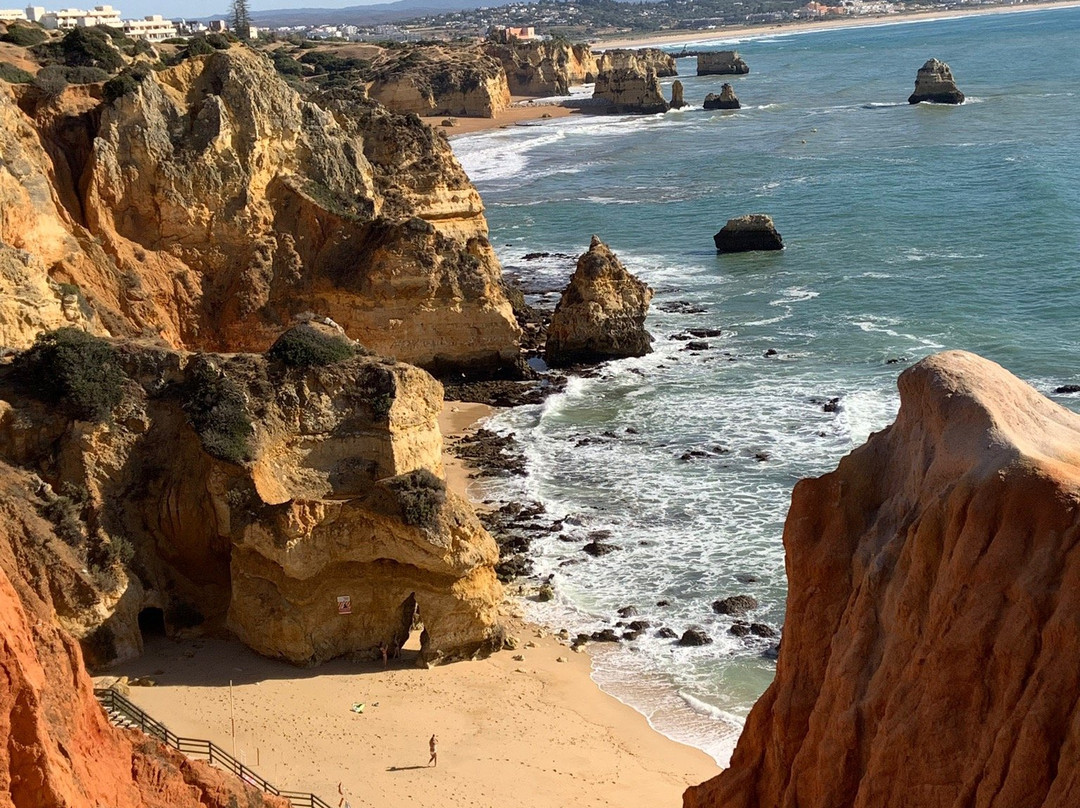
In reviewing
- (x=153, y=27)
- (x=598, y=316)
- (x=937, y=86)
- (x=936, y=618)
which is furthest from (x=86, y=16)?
(x=936, y=618)

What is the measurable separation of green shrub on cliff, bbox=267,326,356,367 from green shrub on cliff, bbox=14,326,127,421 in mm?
2979

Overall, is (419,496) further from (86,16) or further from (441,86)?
(86,16)

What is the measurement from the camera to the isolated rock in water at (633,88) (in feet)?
409

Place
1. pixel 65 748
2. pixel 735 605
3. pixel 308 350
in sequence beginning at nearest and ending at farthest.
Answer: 1. pixel 65 748
2. pixel 308 350
3. pixel 735 605

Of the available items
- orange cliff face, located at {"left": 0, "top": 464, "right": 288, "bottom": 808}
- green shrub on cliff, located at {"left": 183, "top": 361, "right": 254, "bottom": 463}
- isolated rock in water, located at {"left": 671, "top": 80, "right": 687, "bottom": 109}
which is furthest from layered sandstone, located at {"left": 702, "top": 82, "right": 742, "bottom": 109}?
orange cliff face, located at {"left": 0, "top": 464, "right": 288, "bottom": 808}

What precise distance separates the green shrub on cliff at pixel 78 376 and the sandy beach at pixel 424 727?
14.6 feet

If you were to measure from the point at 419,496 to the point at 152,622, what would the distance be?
5.86 m

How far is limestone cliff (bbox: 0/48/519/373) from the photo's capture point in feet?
112

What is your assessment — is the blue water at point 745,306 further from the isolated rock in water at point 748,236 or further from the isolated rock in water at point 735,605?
the isolated rock in water at point 748,236

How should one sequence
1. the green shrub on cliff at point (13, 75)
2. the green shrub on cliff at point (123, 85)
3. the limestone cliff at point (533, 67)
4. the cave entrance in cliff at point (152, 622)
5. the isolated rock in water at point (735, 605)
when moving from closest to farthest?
the cave entrance in cliff at point (152, 622) < the isolated rock in water at point (735, 605) < the green shrub on cliff at point (123, 85) < the green shrub on cliff at point (13, 75) < the limestone cliff at point (533, 67)

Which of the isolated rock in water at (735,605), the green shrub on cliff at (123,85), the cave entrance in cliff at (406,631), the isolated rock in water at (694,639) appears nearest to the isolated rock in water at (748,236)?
the green shrub on cliff at (123,85)

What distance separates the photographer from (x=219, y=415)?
80.1ft

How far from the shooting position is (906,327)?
47906 millimetres

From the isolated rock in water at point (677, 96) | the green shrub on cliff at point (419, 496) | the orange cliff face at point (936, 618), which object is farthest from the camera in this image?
the isolated rock in water at point (677, 96)
